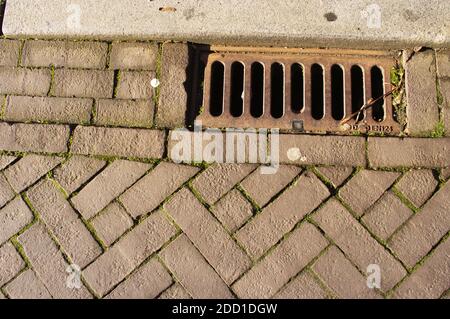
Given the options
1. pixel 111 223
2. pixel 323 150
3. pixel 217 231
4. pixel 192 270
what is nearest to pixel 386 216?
pixel 323 150

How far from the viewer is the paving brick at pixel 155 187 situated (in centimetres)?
238

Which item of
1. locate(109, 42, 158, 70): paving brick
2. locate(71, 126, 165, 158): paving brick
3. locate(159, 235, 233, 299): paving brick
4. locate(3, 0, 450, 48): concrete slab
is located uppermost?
locate(3, 0, 450, 48): concrete slab

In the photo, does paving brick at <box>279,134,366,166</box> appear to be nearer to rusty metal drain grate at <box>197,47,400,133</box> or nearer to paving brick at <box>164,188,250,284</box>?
rusty metal drain grate at <box>197,47,400,133</box>

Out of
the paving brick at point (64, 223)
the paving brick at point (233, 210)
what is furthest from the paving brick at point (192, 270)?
the paving brick at point (64, 223)

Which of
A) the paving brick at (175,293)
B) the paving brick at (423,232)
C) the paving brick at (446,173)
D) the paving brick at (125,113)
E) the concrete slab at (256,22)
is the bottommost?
the paving brick at (175,293)

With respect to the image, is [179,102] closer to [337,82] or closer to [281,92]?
[281,92]

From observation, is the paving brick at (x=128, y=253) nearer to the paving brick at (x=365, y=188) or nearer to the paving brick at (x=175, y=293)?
the paving brick at (x=175, y=293)

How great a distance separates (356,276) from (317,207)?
370mm

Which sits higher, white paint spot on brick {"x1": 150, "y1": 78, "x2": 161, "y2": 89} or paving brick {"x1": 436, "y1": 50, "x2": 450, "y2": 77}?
paving brick {"x1": 436, "y1": 50, "x2": 450, "y2": 77}

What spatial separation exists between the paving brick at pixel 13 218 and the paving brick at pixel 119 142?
38cm

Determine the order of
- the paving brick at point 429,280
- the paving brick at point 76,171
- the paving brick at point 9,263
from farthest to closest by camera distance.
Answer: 1. the paving brick at point 76,171
2. the paving brick at point 9,263
3. the paving brick at point 429,280

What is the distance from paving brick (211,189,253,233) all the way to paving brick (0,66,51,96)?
1140 mm

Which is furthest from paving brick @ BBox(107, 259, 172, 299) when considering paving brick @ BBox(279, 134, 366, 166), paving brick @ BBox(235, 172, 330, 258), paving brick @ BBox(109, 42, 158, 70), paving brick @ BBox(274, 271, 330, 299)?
paving brick @ BBox(109, 42, 158, 70)

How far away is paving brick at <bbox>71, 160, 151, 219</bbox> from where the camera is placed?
7.84 ft
